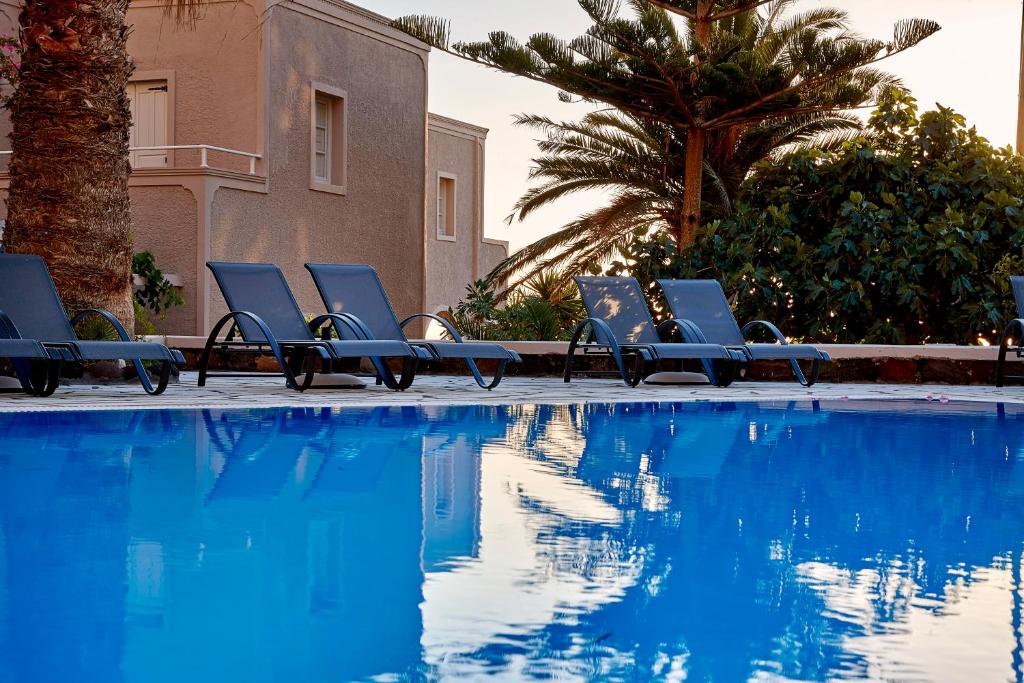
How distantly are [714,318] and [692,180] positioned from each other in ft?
21.8

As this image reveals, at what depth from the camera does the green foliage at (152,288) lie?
59.5ft

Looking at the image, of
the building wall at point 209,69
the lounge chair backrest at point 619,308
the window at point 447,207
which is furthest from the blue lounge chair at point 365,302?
the window at point 447,207

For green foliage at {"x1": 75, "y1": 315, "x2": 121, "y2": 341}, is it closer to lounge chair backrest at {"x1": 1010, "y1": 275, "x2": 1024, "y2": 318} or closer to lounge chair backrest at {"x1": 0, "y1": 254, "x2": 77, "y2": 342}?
lounge chair backrest at {"x1": 0, "y1": 254, "x2": 77, "y2": 342}

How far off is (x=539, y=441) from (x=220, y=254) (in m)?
12.5

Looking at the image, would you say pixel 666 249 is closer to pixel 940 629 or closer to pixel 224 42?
pixel 224 42

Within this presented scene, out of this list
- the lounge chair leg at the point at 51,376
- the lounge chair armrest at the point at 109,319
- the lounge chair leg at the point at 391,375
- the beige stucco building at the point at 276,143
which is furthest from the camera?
the beige stucco building at the point at 276,143

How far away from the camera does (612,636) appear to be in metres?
2.95

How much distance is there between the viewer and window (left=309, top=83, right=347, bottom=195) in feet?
71.5

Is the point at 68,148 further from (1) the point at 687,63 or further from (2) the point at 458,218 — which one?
(2) the point at 458,218

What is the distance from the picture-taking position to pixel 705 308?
13.8 meters

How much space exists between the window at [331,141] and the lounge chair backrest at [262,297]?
9947 mm

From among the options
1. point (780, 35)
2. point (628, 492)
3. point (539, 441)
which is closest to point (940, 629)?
point (628, 492)

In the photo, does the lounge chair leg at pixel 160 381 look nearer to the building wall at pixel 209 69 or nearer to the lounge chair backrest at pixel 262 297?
the lounge chair backrest at pixel 262 297

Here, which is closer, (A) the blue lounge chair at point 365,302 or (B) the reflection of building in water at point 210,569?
(B) the reflection of building in water at point 210,569
